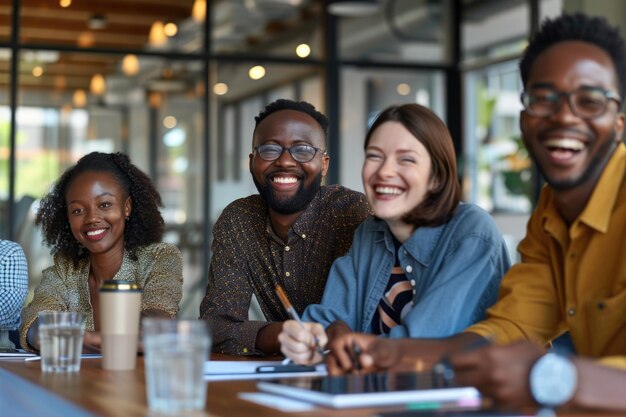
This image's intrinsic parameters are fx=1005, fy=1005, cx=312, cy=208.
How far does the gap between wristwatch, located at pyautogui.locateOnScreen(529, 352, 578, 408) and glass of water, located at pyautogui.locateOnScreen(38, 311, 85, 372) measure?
1.06m

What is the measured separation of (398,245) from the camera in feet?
7.67

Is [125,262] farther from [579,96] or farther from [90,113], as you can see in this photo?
[90,113]

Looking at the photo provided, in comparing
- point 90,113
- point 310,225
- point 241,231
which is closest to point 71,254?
point 241,231

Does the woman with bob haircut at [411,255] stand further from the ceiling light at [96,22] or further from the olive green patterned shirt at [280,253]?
the ceiling light at [96,22]

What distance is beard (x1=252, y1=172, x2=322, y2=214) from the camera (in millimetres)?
2826

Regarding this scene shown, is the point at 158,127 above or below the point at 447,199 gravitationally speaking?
above

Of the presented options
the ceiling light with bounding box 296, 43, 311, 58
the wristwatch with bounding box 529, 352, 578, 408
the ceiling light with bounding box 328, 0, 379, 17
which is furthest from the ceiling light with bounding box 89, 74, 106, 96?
the wristwatch with bounding box 529, 352, 578, 408

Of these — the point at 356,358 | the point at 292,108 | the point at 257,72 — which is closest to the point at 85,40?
the point at 257,72

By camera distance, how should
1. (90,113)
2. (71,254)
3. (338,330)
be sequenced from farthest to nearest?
1. (90,113)
2. (71,254)
3. (338,330)

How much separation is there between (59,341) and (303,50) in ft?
17.7

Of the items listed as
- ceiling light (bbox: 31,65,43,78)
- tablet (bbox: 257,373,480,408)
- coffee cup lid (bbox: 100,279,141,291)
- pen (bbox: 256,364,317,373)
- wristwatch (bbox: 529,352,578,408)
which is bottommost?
pen (bbox: 256,364,317,373)

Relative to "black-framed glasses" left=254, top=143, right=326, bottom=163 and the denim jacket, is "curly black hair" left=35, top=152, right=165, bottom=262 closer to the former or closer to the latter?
"black-framed glasses" left=254, top=143, right=326, bottom=163

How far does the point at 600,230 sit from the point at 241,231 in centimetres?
134

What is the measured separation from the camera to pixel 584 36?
1.78 meters
